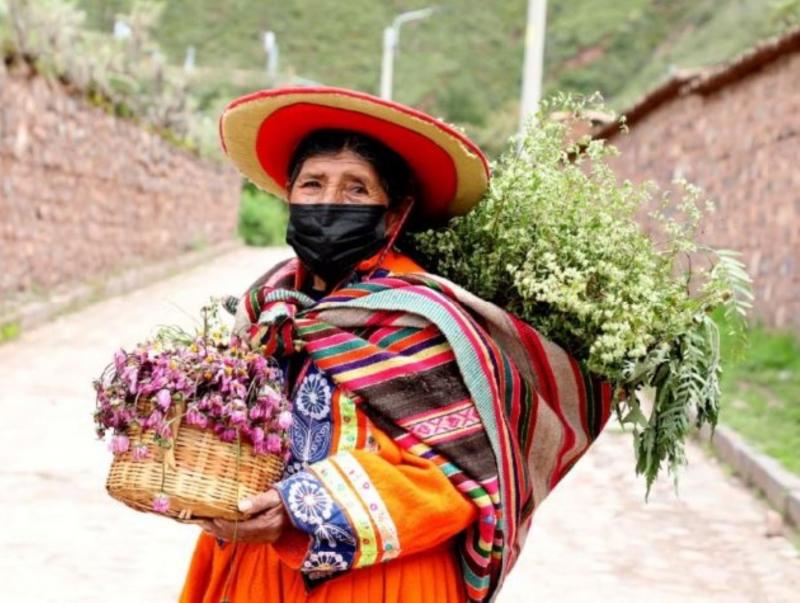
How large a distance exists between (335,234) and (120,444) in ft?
2.11

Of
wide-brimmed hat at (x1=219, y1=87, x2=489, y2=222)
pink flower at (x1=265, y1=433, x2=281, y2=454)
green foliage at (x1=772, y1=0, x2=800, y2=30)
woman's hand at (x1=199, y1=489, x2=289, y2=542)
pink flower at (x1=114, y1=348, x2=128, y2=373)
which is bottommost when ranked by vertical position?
woman's hand at (x1=199, y1=489, x2=289, y2=542)

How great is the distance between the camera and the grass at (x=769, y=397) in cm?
761

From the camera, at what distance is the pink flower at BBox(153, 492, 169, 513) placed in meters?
2.04

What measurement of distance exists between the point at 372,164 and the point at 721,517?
458cm

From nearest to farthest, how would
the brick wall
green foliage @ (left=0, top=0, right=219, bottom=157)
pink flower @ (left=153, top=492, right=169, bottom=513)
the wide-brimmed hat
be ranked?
pink flower @ (left=153, top=492, right=169, bottom=513) < the wide-brimmed hat < the brick wall < green foliage @ (left=0, top=0, right=219, bottom=157)

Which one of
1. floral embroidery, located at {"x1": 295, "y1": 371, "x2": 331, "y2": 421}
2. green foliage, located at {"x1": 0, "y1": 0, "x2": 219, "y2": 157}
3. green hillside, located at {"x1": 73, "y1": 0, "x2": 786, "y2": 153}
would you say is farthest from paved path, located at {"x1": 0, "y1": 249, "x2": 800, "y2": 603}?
green hillside, located at {"x1": 73, "y1": 0, "x2": 786, "y2": 153}

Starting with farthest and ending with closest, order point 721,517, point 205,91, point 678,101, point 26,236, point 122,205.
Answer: point 205,91 < point 122,205 < point 678,101 < point 26,236 < point 721,517

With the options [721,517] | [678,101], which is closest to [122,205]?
[678,101]

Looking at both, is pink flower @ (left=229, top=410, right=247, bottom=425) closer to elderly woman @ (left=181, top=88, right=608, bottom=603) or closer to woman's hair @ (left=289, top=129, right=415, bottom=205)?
elderly woman @ (left=181, top=88, right=608, bottom=603)

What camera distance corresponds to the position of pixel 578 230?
8.38 ft

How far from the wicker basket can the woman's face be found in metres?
0.64

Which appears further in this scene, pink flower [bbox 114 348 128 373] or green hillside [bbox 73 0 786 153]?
green hillside [bbox 73 0 786 153]

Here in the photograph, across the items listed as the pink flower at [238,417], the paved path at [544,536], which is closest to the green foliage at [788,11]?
the paved path at [544,536]

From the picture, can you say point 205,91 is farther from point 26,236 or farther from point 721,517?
point 721,517
